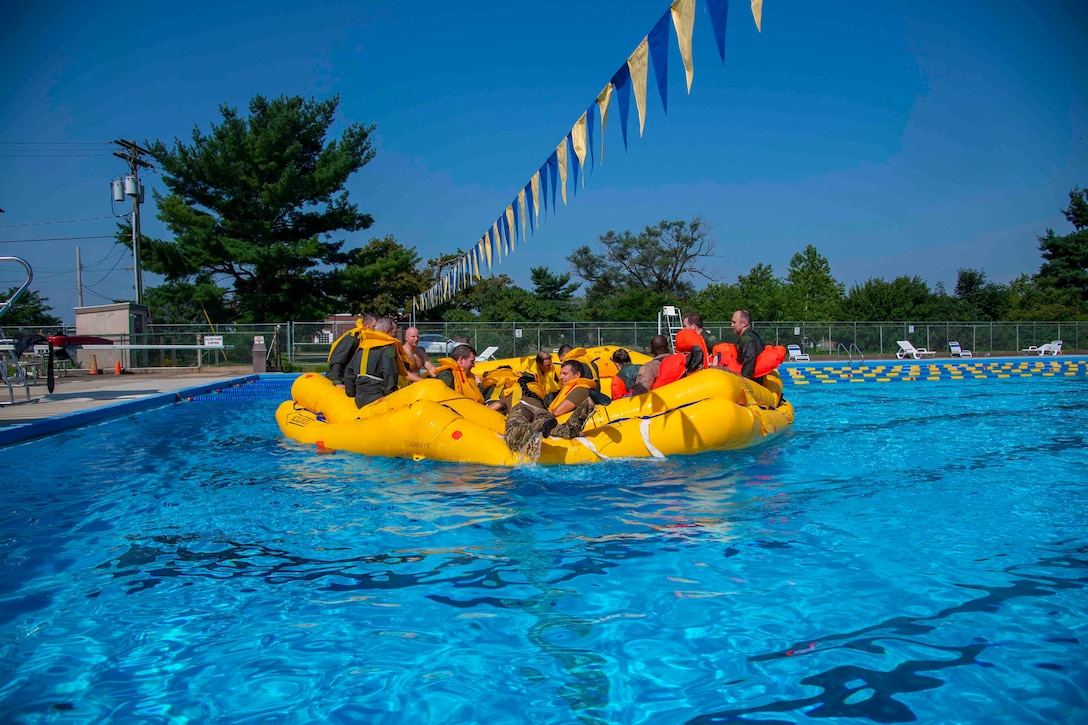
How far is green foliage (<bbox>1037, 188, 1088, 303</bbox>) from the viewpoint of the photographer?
3831 cm

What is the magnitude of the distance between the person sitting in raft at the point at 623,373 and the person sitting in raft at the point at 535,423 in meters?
1.20

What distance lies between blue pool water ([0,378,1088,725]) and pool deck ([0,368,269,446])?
7.17 feet

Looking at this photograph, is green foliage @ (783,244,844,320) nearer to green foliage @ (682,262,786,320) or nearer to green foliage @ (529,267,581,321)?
green foliage @ (682,262,786,320)

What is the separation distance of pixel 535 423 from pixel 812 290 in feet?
145

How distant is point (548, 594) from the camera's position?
3471 millimetres

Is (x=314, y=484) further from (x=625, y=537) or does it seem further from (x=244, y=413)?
(x=244, y=413)

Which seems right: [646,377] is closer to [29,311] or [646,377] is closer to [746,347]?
[746,347]

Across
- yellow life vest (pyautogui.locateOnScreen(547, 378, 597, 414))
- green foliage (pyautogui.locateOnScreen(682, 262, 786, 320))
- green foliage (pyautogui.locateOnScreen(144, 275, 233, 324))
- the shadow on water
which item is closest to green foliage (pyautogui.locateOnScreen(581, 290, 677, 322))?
green foliage (pyautogui.locateOnScreen(682, 262, 786, 320))

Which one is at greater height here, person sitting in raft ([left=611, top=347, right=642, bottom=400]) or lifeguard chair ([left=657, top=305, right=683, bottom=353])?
lifeguard chair ([left=657, top=305, right=683, bottom=353])

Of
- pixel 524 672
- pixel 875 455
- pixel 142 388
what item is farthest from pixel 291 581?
pixel 142 388

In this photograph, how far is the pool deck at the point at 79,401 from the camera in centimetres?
832

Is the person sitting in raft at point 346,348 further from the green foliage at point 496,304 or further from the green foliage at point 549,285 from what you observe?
the green foliage at point 549,285

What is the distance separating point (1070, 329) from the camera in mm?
29438

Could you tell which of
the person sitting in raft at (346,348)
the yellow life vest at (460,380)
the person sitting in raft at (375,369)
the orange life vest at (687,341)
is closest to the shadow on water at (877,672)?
the orange life vest at (687,341)
